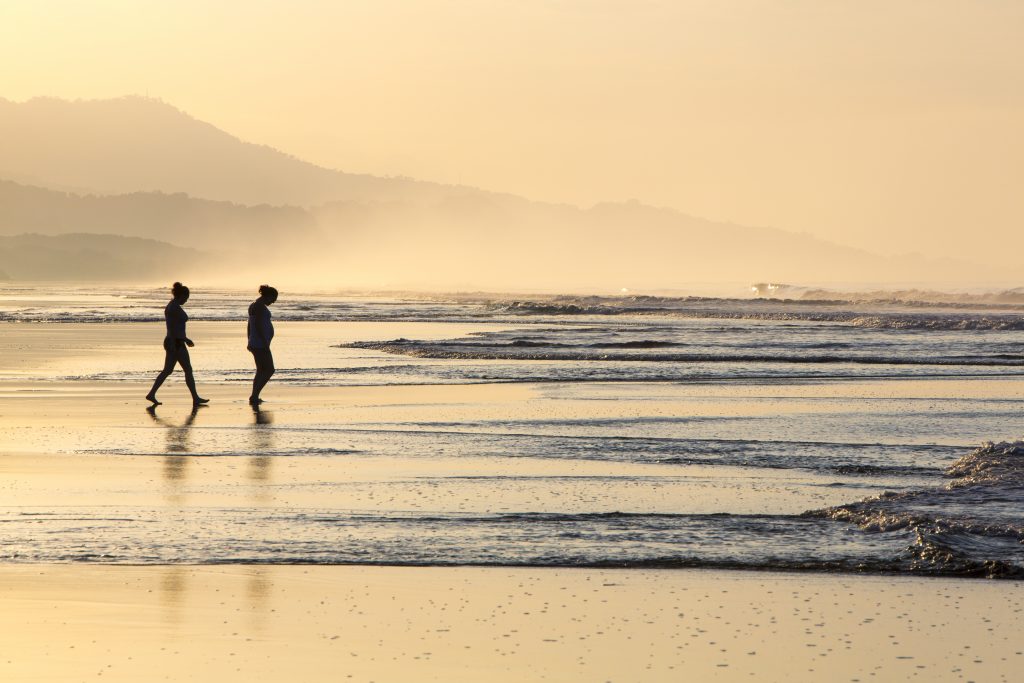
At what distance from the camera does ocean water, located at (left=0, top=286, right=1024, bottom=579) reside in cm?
881

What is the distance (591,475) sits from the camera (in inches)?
485

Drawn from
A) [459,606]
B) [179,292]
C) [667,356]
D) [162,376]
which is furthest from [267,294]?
[667,356]

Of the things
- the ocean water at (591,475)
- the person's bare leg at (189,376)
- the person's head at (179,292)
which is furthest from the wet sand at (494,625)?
the person's head at (179,292)

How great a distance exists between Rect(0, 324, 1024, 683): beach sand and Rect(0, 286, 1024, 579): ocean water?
0.34ft

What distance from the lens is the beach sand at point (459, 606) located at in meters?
6.24

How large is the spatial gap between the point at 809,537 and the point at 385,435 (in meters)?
7.15

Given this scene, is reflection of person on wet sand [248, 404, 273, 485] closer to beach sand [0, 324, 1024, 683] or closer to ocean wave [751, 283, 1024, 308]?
beach sand [0, 324, 1024, 683]

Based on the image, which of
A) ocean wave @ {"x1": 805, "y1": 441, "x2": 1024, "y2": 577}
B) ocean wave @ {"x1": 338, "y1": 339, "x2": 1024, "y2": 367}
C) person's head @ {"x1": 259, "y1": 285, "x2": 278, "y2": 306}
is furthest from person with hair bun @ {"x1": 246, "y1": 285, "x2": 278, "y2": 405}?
ocean wave @ {"x1": 338, "y1": 339, "x2": 1024, "y2": 367}

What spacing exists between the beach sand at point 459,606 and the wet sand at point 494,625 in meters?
0.02

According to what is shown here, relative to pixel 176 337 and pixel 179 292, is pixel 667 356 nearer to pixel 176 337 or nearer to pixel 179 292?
pixel 176 337

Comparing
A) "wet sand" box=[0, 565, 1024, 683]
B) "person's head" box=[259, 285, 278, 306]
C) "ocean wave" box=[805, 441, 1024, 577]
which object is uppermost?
"person's head" box=[259, 285, 278, 306]

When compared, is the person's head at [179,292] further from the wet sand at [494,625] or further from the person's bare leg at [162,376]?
the wet sand at [494,625]

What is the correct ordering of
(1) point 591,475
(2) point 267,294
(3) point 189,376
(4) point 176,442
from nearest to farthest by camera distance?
(1) point 591,475 → (4) point 176,442 → (3) point 189,376 → (2) point 267,294

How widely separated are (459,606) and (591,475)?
5054mm
